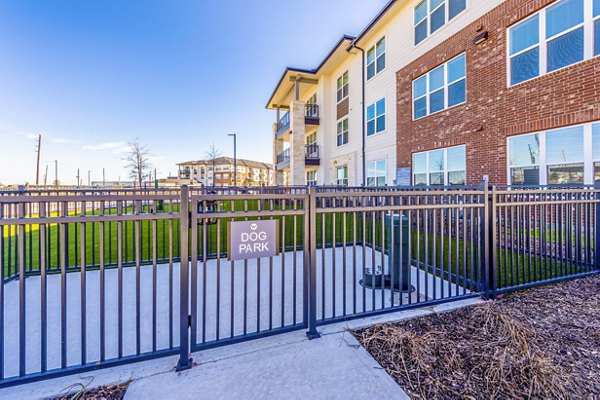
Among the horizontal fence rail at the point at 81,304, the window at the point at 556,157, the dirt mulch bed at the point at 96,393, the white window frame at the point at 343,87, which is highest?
the white window frame at the point at 343,87

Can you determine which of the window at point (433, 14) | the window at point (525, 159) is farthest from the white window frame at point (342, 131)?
the window at point (525, 159)

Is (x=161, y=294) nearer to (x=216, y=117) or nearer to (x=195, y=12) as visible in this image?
(x=195, y=12)

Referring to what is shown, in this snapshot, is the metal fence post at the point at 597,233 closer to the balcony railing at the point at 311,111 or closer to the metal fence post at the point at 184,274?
the metal fence post at the point at 184,274

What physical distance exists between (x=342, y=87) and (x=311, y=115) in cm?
374

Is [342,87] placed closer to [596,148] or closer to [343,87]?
[343,87]

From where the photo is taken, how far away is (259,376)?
7.04 ft

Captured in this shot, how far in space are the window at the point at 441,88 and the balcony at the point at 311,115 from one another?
30.5 ft

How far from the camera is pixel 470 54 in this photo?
9.18m

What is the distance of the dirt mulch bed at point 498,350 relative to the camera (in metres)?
2.01

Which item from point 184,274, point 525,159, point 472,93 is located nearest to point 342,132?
point 472,93

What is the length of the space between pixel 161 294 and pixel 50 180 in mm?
75151

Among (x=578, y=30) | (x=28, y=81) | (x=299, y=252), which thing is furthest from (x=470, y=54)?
(x=28, y=81)

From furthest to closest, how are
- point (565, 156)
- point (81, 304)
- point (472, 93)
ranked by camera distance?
point (472, 93) → point (565, 156) → point (81, 304)

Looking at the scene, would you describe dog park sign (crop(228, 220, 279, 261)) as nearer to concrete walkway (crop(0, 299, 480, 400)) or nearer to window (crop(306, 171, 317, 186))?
concrete walkway (crop(0, 299, 480, 400))
